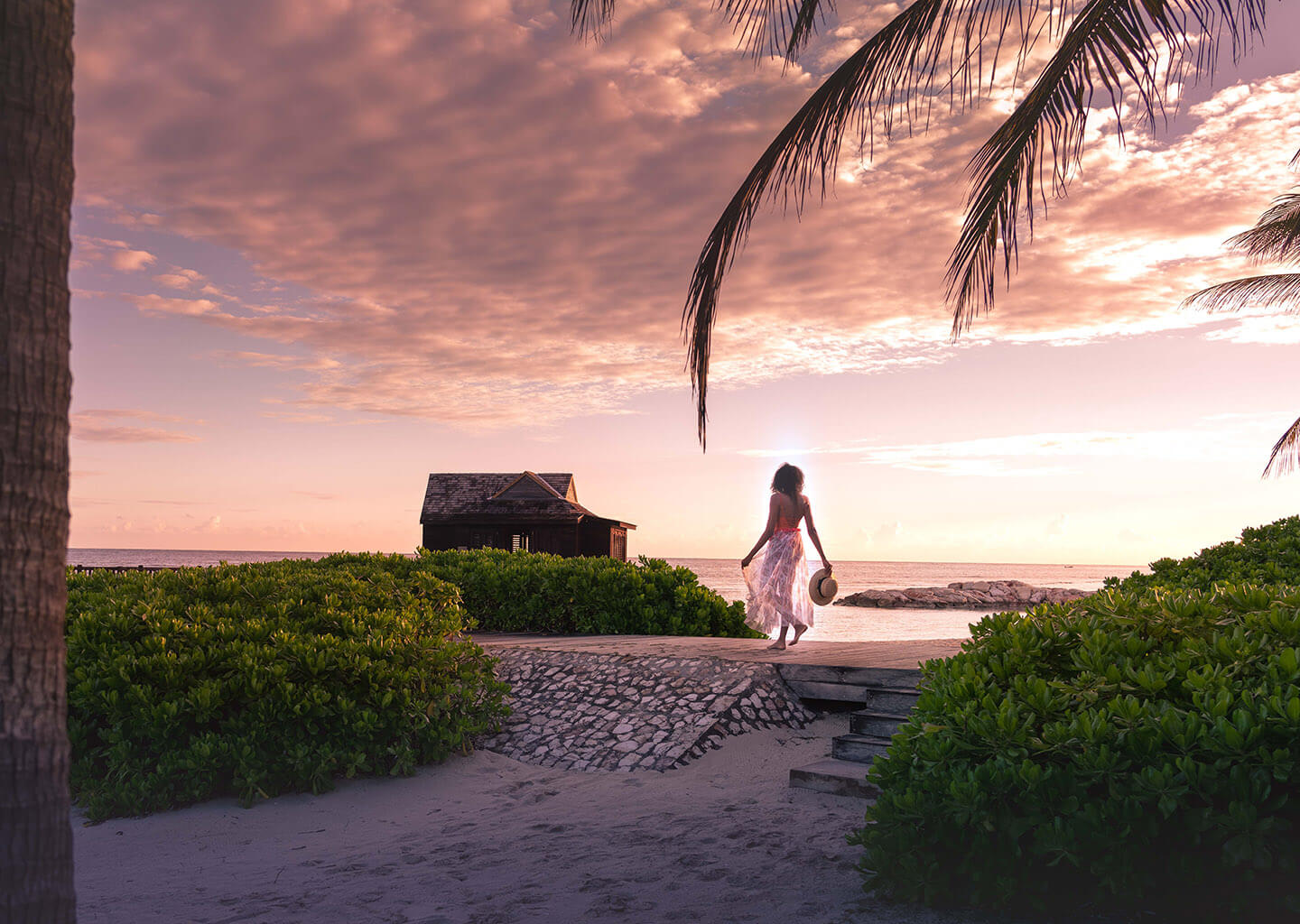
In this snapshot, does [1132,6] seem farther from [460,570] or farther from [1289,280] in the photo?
[1289,280]

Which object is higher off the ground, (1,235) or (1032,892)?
(1,235)

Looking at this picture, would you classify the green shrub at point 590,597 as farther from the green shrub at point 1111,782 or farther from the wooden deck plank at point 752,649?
the green shrub at point 1111,782

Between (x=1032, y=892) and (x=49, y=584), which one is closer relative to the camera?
(x=49, y=584)

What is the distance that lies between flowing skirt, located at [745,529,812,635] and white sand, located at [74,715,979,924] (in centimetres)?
232

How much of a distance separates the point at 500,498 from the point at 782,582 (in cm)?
2294

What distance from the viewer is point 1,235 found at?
267cm

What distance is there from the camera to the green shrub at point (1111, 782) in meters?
3.78

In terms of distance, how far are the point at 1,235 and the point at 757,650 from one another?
8.09 m

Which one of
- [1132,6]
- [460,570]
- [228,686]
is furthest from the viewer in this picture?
[460,570]

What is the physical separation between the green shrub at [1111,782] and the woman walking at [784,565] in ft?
15.8

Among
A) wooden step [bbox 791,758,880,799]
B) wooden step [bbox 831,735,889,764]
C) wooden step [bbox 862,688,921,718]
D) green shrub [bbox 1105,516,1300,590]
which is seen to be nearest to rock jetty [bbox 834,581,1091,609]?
green shrub [bbox 1105,516,1300,590]

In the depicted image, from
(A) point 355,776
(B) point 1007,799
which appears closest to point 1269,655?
(B) point 1007,799

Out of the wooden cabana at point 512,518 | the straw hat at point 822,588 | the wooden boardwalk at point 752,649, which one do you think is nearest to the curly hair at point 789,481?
the straw hat at point 822,588

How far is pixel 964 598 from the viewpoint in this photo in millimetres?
45656
